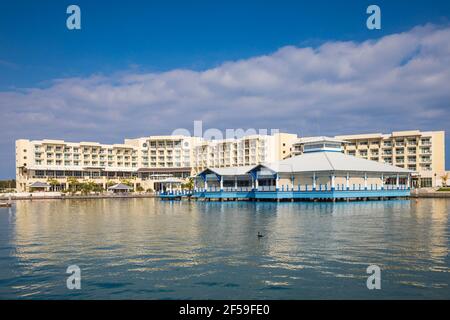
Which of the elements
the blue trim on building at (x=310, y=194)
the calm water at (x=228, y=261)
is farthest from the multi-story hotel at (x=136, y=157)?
the calm water at (x=228, y=261)

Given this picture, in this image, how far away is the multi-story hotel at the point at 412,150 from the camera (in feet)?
355

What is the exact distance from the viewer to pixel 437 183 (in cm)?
10644

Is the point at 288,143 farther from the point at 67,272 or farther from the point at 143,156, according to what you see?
the point at 67,272

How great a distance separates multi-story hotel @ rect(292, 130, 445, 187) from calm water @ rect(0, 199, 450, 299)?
79831 millimetres

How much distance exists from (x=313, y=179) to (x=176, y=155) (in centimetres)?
8662

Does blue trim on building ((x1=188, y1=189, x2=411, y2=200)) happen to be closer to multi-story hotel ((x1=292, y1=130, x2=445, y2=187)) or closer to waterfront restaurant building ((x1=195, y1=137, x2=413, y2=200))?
waterfront restaurant building ((x1=195, y1=137, x2=413, y2=200))

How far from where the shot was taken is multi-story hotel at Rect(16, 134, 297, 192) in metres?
128

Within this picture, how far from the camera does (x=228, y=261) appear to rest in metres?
21.0

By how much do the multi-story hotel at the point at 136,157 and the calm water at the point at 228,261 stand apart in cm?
9697

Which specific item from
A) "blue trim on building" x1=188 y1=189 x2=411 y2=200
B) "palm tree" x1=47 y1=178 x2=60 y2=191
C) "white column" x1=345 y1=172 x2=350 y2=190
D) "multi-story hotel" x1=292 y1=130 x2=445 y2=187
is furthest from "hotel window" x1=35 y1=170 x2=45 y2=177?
"white column" x1=345 y1=172 x2=350 y2=190

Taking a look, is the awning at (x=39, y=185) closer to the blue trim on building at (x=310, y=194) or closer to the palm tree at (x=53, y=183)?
the palm tree at (x=53, y=183)

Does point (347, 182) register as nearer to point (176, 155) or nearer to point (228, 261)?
point (228, 261)

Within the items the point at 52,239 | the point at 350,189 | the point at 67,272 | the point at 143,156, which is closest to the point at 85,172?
the point at 143,156
